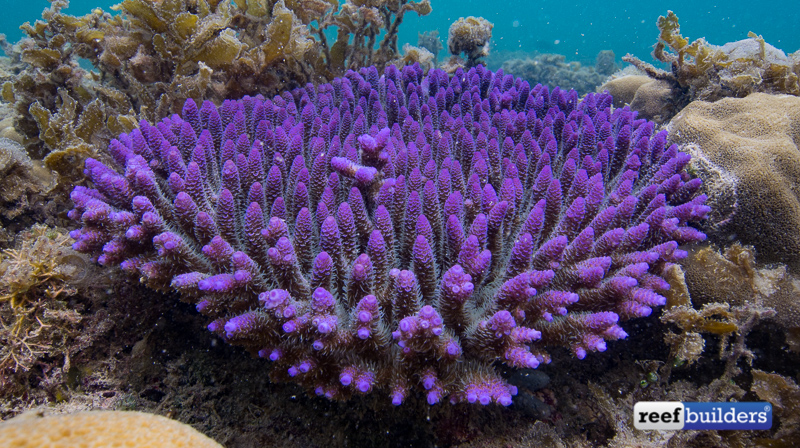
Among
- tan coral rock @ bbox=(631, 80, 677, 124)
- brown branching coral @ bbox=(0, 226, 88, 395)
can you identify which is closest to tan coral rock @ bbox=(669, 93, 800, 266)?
tan coral rock @ bbox=(631, 80, 677, 124)

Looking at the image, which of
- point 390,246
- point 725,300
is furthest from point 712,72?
point 390,246

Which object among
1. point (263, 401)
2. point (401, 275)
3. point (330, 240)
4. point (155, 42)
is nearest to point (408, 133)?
point (330, 240)

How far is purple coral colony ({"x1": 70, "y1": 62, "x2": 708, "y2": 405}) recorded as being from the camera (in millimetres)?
1856

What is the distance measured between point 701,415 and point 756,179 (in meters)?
1.87

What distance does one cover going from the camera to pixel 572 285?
215 centimetres

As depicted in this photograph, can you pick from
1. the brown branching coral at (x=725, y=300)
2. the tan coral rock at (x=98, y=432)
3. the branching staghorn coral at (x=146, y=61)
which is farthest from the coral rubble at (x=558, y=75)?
the tan coral rock at (x=98, y=432)

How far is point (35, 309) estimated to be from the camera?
2336mm

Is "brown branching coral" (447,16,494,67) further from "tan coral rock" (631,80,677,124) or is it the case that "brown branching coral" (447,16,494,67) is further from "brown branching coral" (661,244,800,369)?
"brown branching coral" (661,244,800,369)

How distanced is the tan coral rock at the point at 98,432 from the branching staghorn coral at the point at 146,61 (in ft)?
9.75

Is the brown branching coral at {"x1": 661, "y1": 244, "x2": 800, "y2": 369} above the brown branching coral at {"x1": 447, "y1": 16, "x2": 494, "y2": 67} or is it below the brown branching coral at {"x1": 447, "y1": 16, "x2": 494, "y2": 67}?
below

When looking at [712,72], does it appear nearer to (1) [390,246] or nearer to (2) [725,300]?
(2) [725,300]

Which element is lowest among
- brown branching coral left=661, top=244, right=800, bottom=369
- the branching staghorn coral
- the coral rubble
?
brown branching coral left=661, top=244, right=800, bottom=369

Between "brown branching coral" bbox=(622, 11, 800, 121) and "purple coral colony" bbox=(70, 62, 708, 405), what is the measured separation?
6.51 ft

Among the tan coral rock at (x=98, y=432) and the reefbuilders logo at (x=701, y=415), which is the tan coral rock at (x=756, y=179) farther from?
the tan coral rock at (x=98, y=432)
